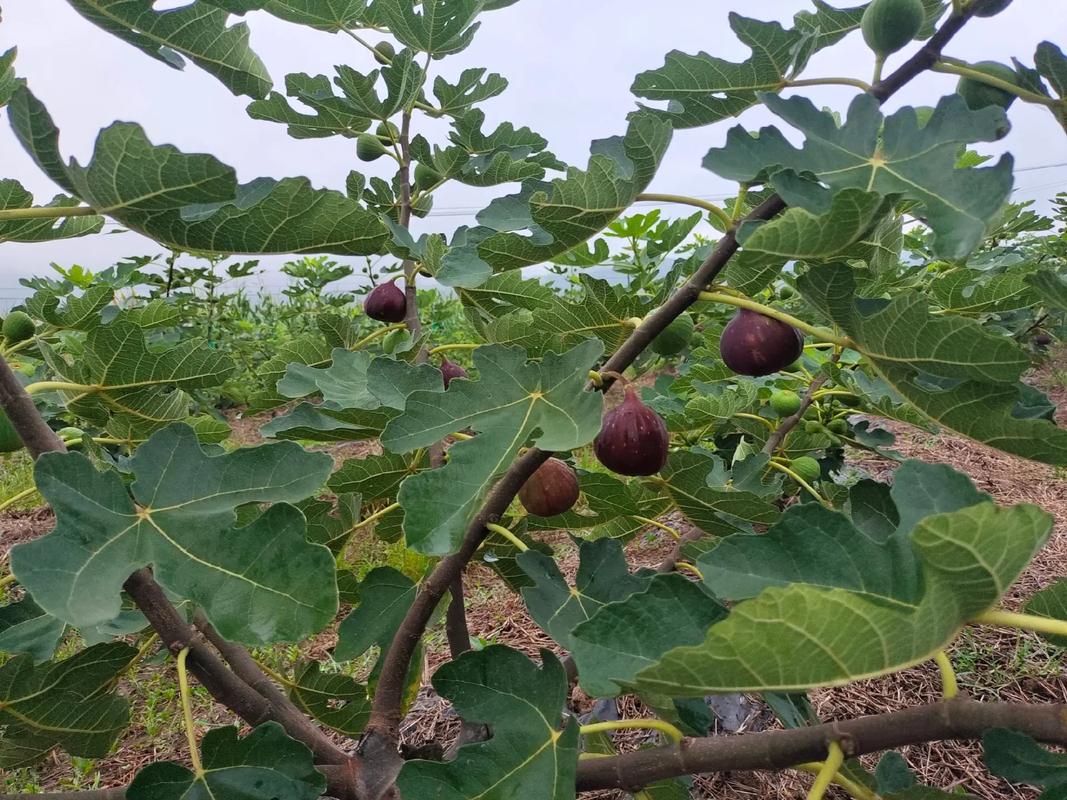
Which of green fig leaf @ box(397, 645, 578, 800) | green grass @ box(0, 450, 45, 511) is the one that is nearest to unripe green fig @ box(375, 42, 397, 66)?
green fig leaf @ box(397, 645, 578, 800)

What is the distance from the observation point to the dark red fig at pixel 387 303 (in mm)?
1574

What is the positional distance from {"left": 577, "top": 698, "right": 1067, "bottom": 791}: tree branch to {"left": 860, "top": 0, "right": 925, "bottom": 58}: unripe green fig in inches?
24.4

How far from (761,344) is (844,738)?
458 mm

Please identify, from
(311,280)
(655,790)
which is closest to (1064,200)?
(311,280)

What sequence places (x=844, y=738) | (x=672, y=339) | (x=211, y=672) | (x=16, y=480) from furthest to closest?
(x=16, y=480) < (x=672, y=339) < (x=211, y=672) < (x=844, y=738)

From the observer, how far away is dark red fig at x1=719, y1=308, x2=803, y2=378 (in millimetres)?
940

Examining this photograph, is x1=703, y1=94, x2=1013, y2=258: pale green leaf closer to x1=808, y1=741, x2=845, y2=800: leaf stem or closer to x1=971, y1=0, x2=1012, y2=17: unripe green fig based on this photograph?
x1=971, y1=0, x2=1012, y2=17: unripe green fig

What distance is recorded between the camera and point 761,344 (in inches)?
37.1

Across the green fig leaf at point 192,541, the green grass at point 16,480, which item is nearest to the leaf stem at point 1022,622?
the green fig leaf at point 192,541

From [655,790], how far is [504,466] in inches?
25.0

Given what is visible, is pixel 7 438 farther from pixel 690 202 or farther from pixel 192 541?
pixel 690 202

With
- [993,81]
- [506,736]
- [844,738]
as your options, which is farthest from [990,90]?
[506,736]

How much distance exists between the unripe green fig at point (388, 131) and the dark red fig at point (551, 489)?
0.85 m

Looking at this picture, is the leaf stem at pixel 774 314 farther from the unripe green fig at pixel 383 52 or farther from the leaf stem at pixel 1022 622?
the unripe green fig at pixel 383 52
